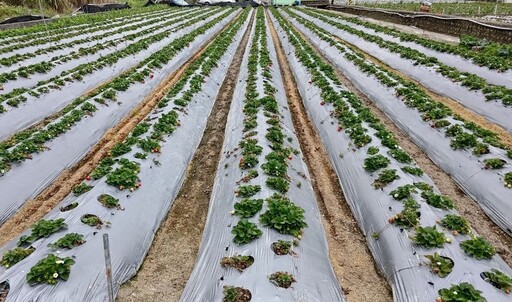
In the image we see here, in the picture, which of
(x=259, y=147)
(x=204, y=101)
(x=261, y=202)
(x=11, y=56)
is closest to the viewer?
(x=261, y=202)

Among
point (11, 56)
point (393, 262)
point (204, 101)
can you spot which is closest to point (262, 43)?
point (204, 101)

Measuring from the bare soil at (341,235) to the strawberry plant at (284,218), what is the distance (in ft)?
3.55

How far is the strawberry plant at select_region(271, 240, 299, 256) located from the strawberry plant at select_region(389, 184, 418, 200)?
2592mm

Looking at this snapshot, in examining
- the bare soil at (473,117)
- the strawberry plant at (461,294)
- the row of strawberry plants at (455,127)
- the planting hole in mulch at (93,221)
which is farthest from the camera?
the bare soil at (473,117)

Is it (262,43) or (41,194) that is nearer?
(41,194)

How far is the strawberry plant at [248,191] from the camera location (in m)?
6.97

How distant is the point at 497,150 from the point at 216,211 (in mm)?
7114

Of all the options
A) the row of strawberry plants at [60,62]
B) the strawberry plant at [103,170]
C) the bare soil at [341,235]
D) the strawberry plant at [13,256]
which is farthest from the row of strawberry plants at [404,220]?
the row of strawberry plants at [60,62]

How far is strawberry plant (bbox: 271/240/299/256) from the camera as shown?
5.50 m

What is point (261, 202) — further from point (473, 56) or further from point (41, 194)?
point (473, 56)

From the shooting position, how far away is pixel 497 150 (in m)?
8.56

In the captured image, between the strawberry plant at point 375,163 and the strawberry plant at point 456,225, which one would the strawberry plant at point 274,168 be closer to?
the strawberry plant at point 375,163

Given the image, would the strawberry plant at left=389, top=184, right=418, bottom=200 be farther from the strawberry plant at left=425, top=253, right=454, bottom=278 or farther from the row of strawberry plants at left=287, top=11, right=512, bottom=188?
the row of strawberry plants at left=287, top=11, right=512, bottom=188

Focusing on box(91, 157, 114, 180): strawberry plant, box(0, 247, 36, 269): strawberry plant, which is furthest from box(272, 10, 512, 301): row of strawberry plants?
box(0, 247, 36, 269): strawberry plant
